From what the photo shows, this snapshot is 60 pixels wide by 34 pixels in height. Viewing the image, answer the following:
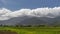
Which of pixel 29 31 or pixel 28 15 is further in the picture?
pixel 29 31

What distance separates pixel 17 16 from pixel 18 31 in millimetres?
556

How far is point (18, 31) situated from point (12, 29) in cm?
24

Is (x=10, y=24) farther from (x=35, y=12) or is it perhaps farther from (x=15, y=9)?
(x=35, y=12)

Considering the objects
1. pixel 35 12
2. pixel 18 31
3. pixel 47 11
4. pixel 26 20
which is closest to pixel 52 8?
pixel 47 11

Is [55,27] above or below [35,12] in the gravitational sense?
below

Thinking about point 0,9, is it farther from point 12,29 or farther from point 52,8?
point 52,8

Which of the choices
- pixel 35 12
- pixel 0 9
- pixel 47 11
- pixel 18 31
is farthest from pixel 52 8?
pixel 0 9

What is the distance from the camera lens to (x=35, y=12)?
5.83 meters

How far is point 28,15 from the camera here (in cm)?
585

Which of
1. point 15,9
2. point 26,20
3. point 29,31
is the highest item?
point 15,9

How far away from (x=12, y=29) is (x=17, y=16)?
1.78 ft

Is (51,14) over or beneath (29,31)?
over

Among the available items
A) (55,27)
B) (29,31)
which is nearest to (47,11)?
(55,27)

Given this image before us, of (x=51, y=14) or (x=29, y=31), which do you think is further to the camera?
(x=29, y=31)
